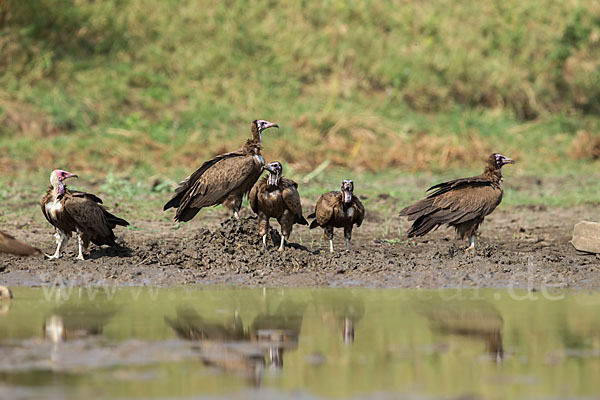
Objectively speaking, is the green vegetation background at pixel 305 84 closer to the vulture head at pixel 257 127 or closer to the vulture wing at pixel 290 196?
the vulture head at pixel 257 127

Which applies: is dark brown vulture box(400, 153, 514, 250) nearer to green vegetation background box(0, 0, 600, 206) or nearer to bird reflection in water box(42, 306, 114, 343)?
bird reflection in water box(42, 306, 114, 343)

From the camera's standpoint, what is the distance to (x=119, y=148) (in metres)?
15.8

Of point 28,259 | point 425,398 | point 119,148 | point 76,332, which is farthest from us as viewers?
point 119,148

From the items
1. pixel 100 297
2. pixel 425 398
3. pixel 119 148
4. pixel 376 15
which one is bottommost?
→ pixel 425 398

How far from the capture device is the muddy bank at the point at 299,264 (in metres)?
8.84

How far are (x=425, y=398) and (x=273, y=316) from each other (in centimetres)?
249

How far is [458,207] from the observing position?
9.75 m

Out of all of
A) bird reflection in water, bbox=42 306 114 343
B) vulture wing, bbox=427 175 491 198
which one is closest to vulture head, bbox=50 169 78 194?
bird reflection in water, bbox=42 306 114 343

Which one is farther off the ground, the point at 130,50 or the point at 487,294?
the point at 130,50

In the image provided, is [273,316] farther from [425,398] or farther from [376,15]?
[376,15]

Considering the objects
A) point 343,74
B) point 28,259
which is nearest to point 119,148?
point 343,74

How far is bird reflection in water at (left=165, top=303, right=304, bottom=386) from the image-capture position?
18.6 ft

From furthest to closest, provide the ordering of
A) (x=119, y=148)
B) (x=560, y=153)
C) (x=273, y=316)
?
(x=560, y=153)
(x=119, y=148)
(x=273, y=316)

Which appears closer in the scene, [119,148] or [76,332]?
[76,332]
